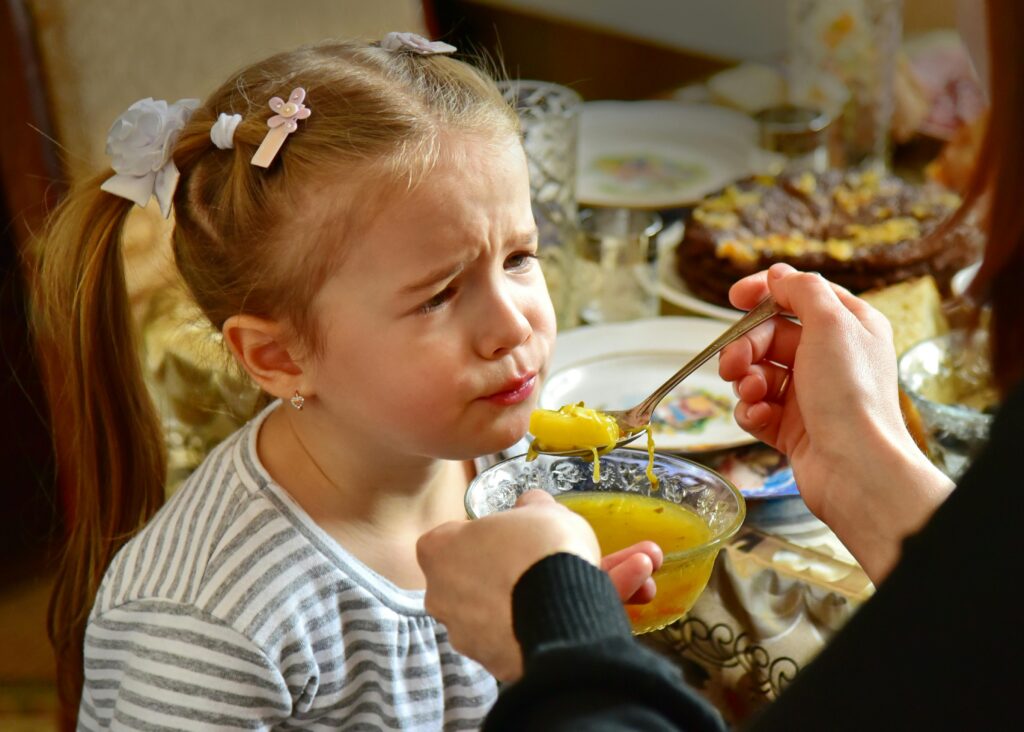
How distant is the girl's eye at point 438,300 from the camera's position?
991mm

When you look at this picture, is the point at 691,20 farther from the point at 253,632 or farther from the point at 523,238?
the point at 253,632

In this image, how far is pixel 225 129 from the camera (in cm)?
100

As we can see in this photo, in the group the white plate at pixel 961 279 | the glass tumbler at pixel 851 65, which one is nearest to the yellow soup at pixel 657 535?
the white plate at pixel 961 279

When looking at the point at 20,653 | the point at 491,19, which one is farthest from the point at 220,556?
the point at 491,19

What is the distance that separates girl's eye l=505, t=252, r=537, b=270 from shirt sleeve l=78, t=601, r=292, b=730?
0.38m

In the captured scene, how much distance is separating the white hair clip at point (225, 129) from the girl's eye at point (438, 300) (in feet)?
0.69

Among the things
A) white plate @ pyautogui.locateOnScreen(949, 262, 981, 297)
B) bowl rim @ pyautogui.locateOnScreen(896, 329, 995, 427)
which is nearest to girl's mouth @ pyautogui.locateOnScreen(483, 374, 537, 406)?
bowl rim @ pyautogui.locateOnScreen(896, 329, 995, 427)

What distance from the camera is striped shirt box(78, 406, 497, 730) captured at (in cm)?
99

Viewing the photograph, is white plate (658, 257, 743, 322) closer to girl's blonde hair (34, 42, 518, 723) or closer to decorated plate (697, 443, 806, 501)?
decorated plate (697, 443, 806, 501)

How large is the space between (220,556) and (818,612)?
54cm

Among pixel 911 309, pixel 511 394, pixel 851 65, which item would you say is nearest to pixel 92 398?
pixel 511 394

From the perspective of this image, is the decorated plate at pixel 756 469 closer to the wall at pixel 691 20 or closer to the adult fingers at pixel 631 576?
the adult fingers at pixel 631 576

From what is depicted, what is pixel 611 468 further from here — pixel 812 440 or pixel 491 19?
pixel 491 19

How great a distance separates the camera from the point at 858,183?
5.76 ft
